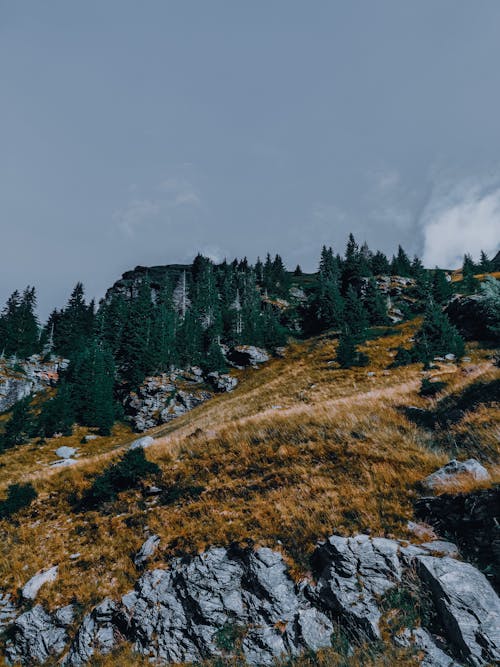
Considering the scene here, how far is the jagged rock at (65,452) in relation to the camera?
31428 millimetres

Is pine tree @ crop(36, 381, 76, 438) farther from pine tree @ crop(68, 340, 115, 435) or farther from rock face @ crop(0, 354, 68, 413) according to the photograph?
rock face @ crop(0, 354, 68, 413)

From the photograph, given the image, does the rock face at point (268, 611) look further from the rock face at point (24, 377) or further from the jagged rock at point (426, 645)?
the rock face at point (24, 377)

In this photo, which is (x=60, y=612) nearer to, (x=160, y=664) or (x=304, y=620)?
(x=160, y=664)

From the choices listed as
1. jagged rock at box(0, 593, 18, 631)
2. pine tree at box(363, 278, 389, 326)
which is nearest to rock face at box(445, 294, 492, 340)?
pine tree at box(363, 278, 389, 326)

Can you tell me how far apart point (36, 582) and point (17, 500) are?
15.2 ft

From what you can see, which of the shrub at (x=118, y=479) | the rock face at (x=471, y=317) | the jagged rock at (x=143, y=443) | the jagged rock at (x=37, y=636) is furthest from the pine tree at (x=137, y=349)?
→ the jagged rock at (x=37, y=636)

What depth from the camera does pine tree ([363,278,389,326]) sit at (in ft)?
205

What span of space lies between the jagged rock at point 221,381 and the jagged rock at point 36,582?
146 ft

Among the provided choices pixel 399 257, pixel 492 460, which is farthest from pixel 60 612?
pixel 399 257

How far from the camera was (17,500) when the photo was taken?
11.8 meters

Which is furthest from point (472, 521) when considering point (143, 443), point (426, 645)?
point (143, 443)

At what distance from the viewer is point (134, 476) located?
12.1 metres

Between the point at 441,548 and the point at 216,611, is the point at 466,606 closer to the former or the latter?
the point at 441,548

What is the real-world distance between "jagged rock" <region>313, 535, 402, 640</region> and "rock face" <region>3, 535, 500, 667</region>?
0.7 inches
